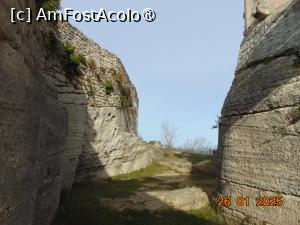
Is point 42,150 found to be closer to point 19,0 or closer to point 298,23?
point 19,0

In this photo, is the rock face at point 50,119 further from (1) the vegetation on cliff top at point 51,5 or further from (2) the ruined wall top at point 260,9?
(2) the ruined wall top at point 260,9

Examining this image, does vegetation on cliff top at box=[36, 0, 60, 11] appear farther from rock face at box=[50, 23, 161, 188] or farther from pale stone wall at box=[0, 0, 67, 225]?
Answer: pale stone wall at box=[0, 0, 67, 225]

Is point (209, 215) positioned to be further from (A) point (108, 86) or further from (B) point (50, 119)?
(A) point (108, 86)

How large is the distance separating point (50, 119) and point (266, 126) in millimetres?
4730

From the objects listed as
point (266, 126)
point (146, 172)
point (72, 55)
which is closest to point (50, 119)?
point (266, 126)

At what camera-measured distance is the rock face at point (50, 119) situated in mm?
2967

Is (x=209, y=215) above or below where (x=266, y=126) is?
below

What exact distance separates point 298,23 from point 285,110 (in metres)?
2.41

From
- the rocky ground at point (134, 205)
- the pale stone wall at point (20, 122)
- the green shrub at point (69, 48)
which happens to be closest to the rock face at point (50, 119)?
the pale stone wall at point (20, 122)

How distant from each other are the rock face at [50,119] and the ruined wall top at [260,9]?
6.49 meters

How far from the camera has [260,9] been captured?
9148 mm

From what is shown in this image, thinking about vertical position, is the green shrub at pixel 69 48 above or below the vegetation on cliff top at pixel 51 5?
below

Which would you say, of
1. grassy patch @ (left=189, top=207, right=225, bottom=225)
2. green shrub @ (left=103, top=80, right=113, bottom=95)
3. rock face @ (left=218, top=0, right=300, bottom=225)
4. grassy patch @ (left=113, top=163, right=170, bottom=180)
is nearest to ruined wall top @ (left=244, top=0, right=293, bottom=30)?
rock face @ (left=218, top=0, right=300, bottom=225)

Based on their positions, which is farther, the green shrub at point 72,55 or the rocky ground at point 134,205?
the green shrub at point 72,55
